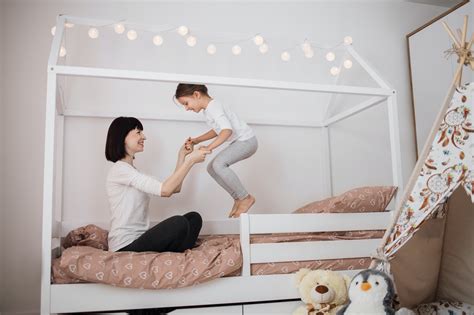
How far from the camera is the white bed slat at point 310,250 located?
1909 mm

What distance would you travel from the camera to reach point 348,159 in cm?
311

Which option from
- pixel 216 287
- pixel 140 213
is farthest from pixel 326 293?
pixel 140 213

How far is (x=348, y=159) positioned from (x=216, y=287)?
65.5 inches

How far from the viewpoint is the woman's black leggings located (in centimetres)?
188

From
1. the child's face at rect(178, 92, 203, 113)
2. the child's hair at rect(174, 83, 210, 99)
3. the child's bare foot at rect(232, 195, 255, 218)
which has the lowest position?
the child's bare foot at rect(232, 195, 255, 218)

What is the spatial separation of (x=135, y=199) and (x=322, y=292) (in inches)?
37.7

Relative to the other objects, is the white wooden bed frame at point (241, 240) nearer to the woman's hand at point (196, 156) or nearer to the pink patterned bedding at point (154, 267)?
the pink patterned bedding at point (154, 267)

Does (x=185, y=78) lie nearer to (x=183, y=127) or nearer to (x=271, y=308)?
(x=183, y=127)

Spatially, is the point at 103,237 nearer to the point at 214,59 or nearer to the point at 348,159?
the point at 214,59

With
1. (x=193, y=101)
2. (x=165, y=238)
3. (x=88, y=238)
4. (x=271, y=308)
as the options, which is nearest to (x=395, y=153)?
(x=271, y=308)

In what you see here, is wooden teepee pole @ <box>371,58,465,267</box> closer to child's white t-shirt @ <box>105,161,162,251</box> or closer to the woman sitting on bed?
the woman sitting on bed

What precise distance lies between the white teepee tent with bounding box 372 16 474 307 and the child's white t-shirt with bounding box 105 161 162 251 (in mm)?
1076

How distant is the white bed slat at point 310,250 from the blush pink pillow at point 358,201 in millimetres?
160

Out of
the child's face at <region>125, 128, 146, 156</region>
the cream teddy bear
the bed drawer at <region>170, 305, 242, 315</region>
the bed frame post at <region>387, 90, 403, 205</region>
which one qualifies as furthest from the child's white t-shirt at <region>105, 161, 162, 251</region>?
the bed frame post at <region>387, 90, 403, 205</region>
